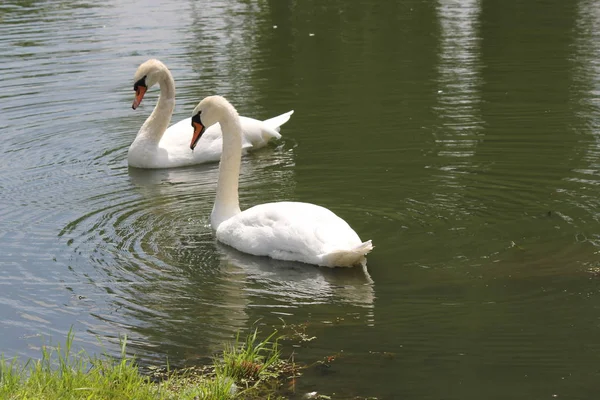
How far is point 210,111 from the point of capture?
941 centimetres

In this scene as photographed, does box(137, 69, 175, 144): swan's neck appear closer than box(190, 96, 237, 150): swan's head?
No

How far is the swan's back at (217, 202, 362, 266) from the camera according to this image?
7961mm

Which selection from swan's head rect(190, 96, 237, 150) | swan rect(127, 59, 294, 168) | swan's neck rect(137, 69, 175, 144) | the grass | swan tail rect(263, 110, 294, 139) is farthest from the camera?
swan tail rect(263, 110, 294, 139)

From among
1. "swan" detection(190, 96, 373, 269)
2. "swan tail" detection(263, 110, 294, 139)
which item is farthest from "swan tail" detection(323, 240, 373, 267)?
"swan tail" detection(263, 110, 294, 139)

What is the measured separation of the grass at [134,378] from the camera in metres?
5.50

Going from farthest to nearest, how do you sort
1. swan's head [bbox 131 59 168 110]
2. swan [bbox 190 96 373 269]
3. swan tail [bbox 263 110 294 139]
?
swan's head [bbox 131 59 168 110]
swan tail [bbox 263 110 294 139]
swan [bbox 190 96 373 269]

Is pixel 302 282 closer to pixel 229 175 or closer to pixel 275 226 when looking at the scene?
pixel 275 226

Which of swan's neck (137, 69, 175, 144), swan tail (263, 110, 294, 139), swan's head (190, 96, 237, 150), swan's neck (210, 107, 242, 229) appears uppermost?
swan's head (190, 96, 237, 150)

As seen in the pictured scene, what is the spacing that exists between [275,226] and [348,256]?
76 centimetres

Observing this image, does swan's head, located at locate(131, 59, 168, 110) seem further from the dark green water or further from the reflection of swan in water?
the reflection of swan in water

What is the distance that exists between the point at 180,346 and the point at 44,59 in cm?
1285

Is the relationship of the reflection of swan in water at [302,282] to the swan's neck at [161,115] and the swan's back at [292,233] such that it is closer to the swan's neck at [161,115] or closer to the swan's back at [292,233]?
the swan's back at [292,233]

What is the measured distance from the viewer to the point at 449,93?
14.3 metres

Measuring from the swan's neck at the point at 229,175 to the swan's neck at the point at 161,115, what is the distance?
290cm
